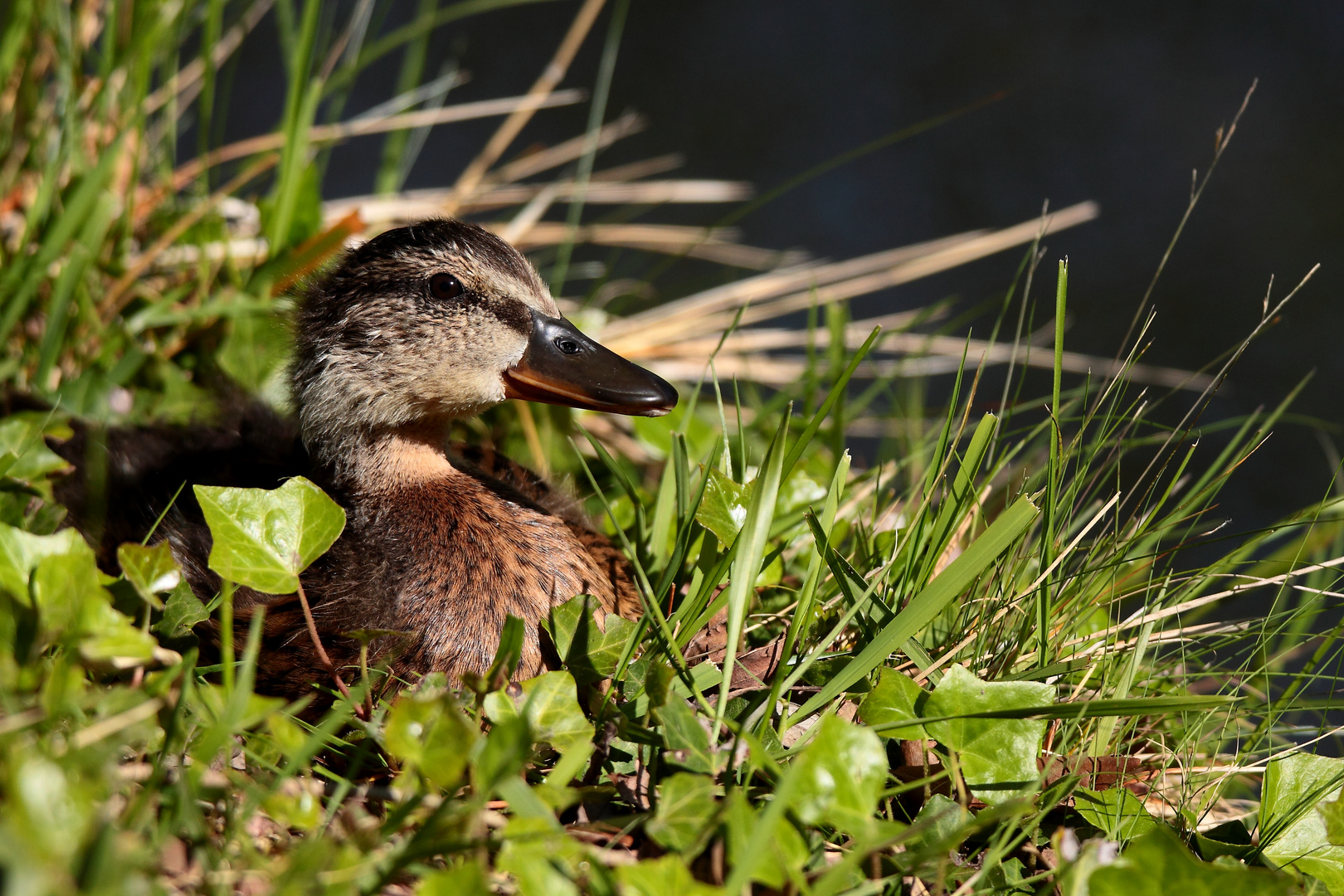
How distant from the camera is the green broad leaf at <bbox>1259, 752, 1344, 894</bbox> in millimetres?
1423

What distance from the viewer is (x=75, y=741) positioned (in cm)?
112

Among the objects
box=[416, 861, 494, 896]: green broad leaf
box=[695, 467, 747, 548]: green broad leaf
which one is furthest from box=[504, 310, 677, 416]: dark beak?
box=[416, 861, 494, 896]: green broad leaf

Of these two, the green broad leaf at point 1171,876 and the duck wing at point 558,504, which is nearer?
the green broad leaf at point 1171,876

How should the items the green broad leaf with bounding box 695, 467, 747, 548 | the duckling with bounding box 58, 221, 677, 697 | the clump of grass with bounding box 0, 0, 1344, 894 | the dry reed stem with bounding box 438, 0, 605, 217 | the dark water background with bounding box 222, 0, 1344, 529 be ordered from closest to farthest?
the clump of grass with bounding box 0, 0, 1344, 894 → the green broad leaf with bounding box 695, 467, 747, 548 → the duckling with bounding box 58, 221, 677, 697 → the dry reed stem with bounding box 438, 0, 605, 217 → the dark water background with bounding box 222, 0, 1344, 529

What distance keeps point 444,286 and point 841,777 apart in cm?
126

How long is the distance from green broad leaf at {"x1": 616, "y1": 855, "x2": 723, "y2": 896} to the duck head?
1055 mm

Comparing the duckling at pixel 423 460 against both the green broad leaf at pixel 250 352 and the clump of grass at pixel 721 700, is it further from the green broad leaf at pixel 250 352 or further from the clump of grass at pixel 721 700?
the green broad leaf at pixel 250 352

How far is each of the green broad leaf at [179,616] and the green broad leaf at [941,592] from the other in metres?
0.87

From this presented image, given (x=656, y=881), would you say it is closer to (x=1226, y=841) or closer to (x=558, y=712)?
(x=558, y=712)

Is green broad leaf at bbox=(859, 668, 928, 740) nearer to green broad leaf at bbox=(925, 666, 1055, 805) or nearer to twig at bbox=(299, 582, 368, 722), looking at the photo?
green broad leaf at bbox=(925, 666, 1055, 805)

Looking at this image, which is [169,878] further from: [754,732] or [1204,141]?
[1204,141]

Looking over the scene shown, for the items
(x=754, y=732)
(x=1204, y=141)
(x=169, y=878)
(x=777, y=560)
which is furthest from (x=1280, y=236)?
(x=169, y=878)

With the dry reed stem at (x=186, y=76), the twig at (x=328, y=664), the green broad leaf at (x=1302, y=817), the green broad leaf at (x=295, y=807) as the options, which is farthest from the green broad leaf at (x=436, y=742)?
the dry reed stem at (x=186, y=76)

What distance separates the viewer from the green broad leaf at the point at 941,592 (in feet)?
4.62
